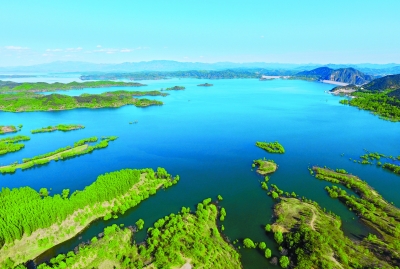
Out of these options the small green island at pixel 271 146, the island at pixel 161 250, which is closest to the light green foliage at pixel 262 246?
the island at pixel 161 250

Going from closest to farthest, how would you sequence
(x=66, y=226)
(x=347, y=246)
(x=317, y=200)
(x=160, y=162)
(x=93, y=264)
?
(x=93, y=264) → (x=347, y=246) → (x=66, y=226) → (x=317, y=200) → (x=160, y=162)

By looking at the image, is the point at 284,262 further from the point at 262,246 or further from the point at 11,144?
the point at 11,144

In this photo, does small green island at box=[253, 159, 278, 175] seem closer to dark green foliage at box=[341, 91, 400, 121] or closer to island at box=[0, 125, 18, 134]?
dark green foliage at box=[341, 91, 400, 121]

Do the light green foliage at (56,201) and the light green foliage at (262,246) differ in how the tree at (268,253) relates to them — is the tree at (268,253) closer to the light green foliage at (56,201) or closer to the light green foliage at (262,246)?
the light green foliage at (262,246)

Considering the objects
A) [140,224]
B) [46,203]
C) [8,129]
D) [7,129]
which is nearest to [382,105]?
[140,224]

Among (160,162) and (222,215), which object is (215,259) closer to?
(222,215)

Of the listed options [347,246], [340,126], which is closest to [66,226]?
[347,246]

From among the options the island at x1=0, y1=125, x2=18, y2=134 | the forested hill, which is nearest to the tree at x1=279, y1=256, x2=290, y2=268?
the island at x1=0, y1=125, x2=18, y2=134
